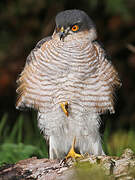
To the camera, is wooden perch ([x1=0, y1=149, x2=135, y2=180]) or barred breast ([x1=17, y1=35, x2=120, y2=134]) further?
barred breast ([x1=17, y1=35, x2=120, y2=134])

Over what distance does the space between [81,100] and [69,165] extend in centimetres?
91

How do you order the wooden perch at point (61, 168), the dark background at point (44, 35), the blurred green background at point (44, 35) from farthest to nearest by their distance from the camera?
the dark background at point (44, 35) < the blurred green background at point (44, 35) < the wooden perch at point (61, 168)

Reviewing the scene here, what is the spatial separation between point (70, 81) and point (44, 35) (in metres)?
3.40

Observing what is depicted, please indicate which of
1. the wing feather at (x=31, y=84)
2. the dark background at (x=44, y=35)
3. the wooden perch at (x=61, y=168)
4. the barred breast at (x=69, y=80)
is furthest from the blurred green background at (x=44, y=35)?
the wooden perch at (x=61, y=168)

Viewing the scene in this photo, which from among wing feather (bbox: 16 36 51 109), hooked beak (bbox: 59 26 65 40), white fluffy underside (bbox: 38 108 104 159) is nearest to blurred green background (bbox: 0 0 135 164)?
white fluffy underside (bbox: 38 108 104 159)

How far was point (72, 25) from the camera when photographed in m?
3.75

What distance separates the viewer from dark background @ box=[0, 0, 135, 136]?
6645 mm

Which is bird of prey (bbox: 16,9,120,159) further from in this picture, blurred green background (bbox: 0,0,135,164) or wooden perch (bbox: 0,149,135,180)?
blurred green background (bbox: 0,0,135,164)

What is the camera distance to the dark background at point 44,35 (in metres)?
6.64

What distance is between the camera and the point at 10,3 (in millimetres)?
6539

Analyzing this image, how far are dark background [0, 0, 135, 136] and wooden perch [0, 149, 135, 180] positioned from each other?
3.68 m

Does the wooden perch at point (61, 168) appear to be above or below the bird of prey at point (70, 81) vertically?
below

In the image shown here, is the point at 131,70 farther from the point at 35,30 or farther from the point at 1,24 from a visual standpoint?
the point at 1,24

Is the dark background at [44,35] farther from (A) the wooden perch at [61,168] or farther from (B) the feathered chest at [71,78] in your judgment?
(A) the wooden perch at [61,168]
